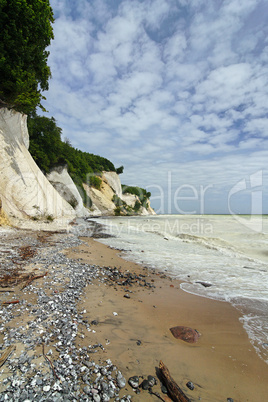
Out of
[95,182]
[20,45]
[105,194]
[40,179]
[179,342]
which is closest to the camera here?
[179,342]

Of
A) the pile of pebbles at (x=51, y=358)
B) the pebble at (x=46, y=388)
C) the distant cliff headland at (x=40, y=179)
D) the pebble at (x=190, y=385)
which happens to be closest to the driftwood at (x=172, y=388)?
the pebble at (x=190, y=385)

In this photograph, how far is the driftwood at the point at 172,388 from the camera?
79.3 inches

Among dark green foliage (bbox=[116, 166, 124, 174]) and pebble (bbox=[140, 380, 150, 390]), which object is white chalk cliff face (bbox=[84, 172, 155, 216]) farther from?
pebble (bbox=[140, 380, 150, 390])

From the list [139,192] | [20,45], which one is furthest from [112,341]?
[139,192]

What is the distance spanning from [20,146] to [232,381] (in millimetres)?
20692

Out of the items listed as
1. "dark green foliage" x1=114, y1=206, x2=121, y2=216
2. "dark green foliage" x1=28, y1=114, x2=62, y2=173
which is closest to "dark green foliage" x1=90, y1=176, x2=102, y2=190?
"dark green foliage" x1=114, y1=206, x2=121, y2=216

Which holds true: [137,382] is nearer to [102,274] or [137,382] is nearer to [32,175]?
[102,274]

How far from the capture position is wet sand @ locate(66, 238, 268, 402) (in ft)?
7.59

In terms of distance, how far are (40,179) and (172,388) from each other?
20883mm

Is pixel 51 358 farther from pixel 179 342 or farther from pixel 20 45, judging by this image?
pixel 20 45

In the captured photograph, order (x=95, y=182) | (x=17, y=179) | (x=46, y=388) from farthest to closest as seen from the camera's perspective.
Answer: (x=95, y=182) < (x=17, y=179) < (x=46, y=388)

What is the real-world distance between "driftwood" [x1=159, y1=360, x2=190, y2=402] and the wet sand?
140mm

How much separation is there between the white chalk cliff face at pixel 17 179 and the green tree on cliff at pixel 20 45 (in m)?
2.39

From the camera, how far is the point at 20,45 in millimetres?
12773
